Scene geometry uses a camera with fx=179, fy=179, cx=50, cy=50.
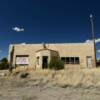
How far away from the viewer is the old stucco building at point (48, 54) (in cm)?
2934

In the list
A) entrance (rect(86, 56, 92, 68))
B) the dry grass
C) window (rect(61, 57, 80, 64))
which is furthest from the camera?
window (rect(61, 57, 80, 64))

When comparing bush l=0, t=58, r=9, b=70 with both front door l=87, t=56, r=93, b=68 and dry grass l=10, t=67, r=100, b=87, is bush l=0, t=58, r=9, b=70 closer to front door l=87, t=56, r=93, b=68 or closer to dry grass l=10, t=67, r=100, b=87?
dry grass l=10, t=67, r=100, b=87

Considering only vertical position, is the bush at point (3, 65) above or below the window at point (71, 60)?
below

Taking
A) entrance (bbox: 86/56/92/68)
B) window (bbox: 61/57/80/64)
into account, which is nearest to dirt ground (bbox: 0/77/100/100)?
window (bbox: 61/57/80/64)

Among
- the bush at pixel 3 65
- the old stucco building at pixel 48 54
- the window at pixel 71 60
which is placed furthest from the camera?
the bush at pixel 3 65

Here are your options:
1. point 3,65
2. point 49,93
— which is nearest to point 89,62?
point 3,65

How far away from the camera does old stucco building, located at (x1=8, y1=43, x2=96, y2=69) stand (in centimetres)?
2934

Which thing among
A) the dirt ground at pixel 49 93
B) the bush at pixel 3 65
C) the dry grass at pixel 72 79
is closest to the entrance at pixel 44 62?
the bush at pixel 3 65

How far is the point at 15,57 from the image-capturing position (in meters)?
31.7

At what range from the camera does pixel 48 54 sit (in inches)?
1139

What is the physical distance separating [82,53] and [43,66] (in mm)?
6965

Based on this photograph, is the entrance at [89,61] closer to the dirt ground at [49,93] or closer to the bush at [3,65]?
the bush at [3,65]

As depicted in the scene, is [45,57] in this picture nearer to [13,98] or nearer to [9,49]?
[9,49]

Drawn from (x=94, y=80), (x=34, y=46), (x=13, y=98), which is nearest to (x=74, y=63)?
(x=34, y=46)
